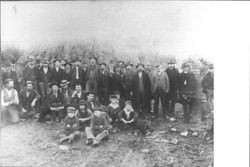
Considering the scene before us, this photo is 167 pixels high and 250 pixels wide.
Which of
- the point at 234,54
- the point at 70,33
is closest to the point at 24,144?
the point at 70,33

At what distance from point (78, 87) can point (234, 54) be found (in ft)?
5.88

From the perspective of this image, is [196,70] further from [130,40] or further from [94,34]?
[94,34]

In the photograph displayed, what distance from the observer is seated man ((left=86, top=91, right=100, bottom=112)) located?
143 inches

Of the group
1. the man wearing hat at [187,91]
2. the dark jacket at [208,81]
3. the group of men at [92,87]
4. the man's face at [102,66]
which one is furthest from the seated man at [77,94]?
the dark jacket at [208,81]

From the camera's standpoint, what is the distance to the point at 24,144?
3.70 meters

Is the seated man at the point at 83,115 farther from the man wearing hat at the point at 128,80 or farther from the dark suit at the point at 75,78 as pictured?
the man wearing hat at the point at 128,80

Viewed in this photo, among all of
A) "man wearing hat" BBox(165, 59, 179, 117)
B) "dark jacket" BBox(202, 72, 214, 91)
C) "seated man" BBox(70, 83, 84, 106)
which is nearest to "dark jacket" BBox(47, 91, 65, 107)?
"seated man" BBox(70, 83, 84, 106)

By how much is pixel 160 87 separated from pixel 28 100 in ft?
5.21

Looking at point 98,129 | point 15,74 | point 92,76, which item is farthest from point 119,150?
point 15,74

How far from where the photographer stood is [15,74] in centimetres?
375

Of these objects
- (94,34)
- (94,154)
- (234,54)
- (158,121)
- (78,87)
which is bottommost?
(94,154)

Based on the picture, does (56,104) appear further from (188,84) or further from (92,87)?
(188,84)

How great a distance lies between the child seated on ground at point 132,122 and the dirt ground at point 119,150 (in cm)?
7

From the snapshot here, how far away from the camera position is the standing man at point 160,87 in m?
3.57
